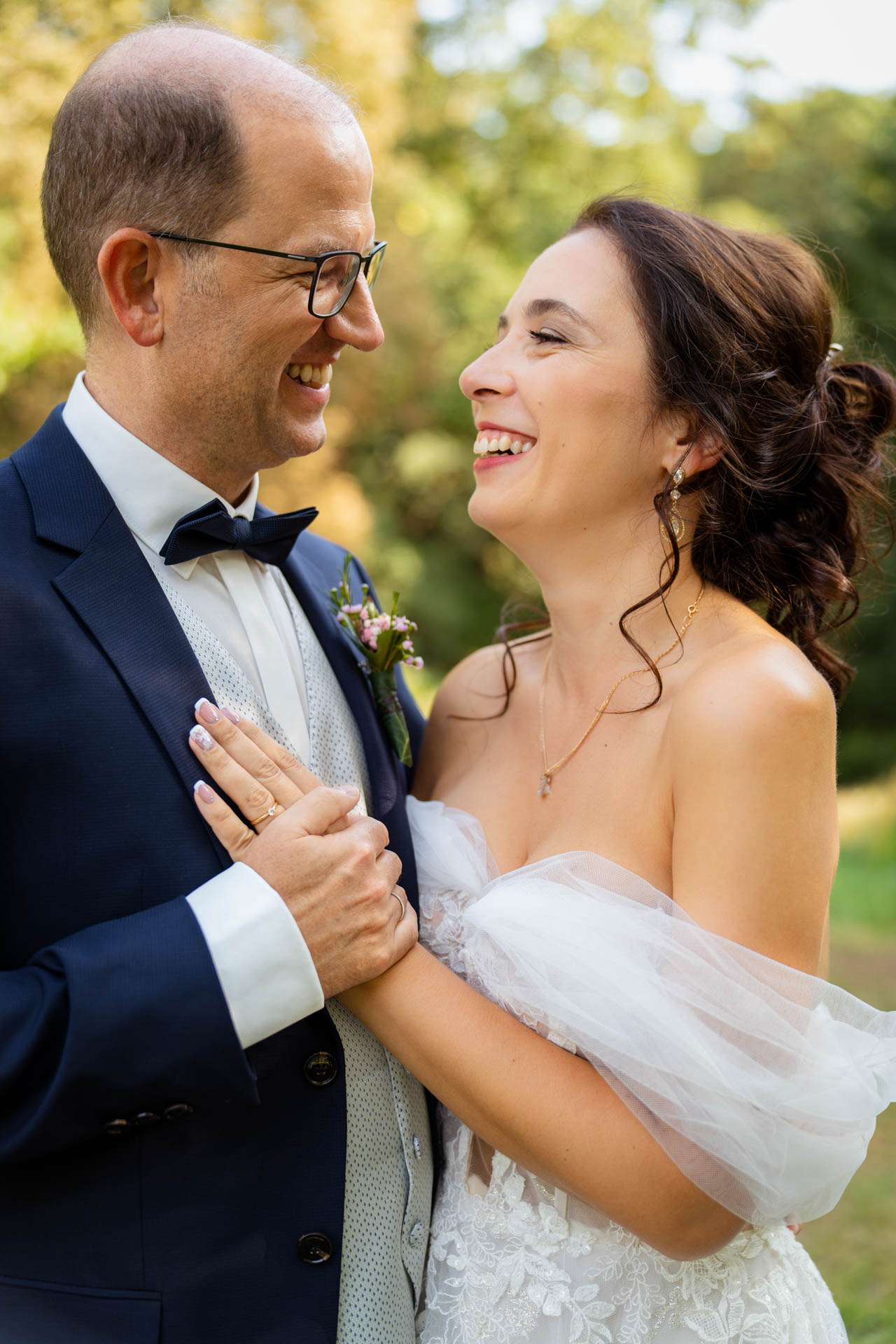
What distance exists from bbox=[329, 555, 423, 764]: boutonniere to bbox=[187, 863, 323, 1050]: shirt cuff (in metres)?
0.77

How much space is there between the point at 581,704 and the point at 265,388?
41.7 inches

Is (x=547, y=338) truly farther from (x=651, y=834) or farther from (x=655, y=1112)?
(x=655, y=1112)

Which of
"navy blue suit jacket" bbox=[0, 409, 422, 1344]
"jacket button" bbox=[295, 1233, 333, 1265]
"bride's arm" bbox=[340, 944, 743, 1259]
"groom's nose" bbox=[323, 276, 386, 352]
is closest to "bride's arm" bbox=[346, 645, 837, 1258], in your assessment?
"bride's arm" bbox=[340, 944, 743, 1259]

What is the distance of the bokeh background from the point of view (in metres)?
9.55

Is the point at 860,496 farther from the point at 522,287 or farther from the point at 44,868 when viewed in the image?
the point at 44,868

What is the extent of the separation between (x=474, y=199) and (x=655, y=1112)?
69.8ft

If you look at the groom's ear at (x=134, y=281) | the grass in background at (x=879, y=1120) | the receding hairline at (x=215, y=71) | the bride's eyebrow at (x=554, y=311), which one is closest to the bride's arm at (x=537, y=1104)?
the groom's ear at (x=134, y=281)

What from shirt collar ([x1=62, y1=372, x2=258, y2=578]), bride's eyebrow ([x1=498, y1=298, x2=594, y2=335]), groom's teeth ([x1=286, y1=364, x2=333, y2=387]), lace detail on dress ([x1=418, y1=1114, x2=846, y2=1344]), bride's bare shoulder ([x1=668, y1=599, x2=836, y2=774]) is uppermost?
bride's eyebrow ([x1=498, y1=298, x2=594, y2=335])

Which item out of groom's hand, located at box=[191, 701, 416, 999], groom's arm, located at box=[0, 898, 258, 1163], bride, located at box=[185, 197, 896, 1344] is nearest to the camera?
groom's arm, located at box=[0, 898, 258, 1163]

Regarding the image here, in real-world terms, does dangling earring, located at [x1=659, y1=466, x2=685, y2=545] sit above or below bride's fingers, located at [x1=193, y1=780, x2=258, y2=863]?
above

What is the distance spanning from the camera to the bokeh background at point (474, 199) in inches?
376

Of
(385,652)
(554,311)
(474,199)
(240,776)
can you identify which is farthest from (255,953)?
(474,199)

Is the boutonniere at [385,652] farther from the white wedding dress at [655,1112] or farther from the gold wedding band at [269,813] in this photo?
the gold wedding band at [269,813]

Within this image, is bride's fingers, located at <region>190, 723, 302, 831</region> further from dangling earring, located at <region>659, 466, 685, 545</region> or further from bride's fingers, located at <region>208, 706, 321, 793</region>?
dangling earring, located at <region>659, 466, 685, 545</region>
